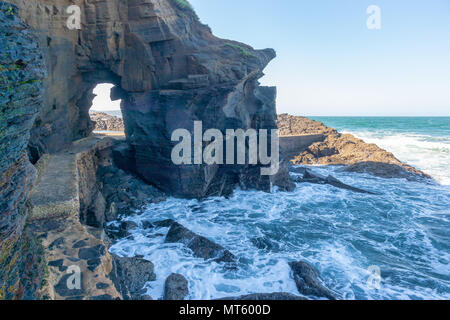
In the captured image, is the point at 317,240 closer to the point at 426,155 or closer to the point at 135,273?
the point at 135,273

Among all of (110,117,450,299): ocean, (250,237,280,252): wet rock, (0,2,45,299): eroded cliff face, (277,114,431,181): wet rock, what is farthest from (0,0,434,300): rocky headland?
(250,237,280,252): wet rock

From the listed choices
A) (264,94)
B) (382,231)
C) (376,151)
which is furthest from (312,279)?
(376,151)

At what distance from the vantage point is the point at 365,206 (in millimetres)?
11664

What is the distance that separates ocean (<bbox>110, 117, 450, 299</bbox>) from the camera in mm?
6234

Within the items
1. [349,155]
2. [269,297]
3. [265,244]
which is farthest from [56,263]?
[349,155]

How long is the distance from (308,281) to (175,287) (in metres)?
3.24

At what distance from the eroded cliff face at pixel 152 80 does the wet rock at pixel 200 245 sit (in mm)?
4134

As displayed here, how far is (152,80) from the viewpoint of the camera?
38.6 feet

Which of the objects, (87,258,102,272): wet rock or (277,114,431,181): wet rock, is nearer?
(87,258,102,272): wet rock

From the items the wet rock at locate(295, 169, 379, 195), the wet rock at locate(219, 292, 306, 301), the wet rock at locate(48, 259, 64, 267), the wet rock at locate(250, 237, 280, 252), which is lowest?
the wet rock at locate(250, 237, 280, 252)

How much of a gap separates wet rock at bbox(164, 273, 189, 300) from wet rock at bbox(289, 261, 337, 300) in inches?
109

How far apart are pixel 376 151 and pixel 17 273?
22675 mm

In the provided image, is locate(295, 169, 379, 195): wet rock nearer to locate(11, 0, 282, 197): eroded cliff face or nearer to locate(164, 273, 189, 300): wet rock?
locate(11, 0, 282, 197): eroded cliff face

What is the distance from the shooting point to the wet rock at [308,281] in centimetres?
576
